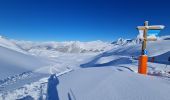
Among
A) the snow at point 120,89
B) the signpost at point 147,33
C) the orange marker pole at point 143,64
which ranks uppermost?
the signpost at point 147,33

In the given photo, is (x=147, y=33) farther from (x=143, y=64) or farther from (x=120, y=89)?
(x=120, y=89)

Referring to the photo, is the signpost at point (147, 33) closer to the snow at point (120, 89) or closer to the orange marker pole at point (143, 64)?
the orange marker pole at point (143, 64)

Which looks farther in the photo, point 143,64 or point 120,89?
point 143,64

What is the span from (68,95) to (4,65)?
368 inches

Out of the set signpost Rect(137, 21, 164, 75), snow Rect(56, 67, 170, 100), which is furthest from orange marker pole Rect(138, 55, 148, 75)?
snow Rect(56, 67, 170, 100)

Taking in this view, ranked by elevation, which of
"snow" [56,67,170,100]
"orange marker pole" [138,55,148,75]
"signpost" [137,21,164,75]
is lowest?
"snow" [56,67,170,100]

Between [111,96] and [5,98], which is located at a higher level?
[111,96]

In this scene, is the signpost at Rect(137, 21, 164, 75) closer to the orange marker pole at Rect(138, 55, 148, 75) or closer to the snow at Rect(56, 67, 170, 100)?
the orange marker pole at Rect(138, 55, 148, 75)

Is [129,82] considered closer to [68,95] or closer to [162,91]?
[162,91]

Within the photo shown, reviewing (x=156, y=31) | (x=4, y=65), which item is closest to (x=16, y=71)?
(x=4, y=65)

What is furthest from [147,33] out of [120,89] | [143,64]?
[120,89]

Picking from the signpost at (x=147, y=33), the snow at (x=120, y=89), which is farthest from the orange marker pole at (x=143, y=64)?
the snow at (x=120, y=89)

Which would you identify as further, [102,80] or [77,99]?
[102,80]

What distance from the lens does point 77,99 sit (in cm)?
569
